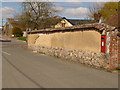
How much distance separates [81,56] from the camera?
1382 cm

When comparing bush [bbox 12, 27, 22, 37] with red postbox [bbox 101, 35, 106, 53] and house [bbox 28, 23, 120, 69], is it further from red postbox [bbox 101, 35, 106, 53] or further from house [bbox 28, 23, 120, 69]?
red postbox [bbox 101, 35, 106, 53]

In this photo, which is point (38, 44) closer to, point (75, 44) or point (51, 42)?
point (51, 42)

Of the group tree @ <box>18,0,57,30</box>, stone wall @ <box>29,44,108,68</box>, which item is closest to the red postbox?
stone wall @ <box>29,44,108,68</box>

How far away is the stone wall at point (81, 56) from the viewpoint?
463 inches

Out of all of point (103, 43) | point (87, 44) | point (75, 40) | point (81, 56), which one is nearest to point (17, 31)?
point (75, 40)

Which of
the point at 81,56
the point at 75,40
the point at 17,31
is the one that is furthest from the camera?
the point at 17,31

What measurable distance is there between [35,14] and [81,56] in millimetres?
23300

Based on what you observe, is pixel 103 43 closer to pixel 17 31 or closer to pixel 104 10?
pixel 104 10

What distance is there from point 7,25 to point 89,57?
95444 millimetres

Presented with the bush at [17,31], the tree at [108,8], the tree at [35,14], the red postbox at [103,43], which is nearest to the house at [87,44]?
the red postbox at [103,43]

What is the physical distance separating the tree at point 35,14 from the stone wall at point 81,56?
54.2 feet

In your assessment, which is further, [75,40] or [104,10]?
[104,10]

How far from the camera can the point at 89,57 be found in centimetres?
1292

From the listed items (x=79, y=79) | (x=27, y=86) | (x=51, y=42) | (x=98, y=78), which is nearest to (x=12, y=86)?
(x=27, y=86)
